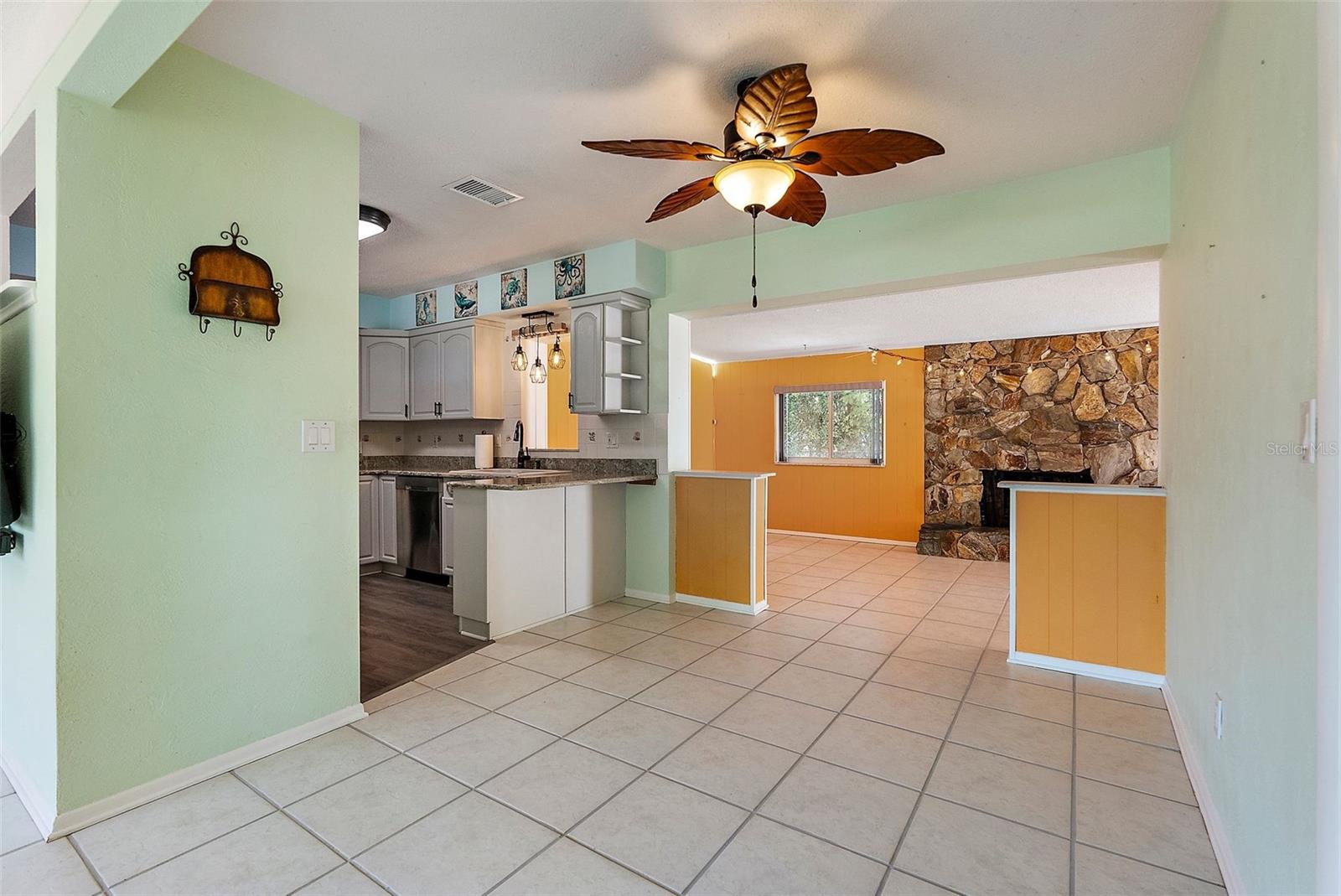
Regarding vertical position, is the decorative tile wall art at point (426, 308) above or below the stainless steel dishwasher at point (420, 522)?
above

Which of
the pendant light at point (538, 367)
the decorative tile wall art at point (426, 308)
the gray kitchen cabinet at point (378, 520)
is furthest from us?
the decorative tile wall art at point (426, 308)

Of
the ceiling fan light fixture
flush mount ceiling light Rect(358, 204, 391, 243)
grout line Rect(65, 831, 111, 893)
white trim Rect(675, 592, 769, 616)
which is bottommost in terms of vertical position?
grout line Rect(65, 831, 111, 893)

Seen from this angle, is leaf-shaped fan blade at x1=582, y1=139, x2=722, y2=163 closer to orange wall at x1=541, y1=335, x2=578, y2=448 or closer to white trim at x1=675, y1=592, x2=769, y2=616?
white trim at x1=675, y1=592, x2=769, y2=616

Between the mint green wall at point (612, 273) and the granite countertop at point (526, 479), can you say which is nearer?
the granite countertop at point (526, 479)

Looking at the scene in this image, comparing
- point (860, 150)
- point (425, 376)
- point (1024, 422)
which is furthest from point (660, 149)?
point (1024, 422)

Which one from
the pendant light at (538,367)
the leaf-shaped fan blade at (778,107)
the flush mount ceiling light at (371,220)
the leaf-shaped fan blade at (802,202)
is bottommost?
the pendant light at (538,367)

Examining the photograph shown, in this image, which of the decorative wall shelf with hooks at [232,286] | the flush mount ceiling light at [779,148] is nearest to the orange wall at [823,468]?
the flush mount ceiling light at [779,148]

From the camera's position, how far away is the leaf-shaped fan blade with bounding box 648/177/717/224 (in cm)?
242

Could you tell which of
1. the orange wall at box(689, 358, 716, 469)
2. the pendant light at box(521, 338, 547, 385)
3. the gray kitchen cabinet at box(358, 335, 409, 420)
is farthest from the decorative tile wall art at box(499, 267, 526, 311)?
the orange wall at box(689, 358, 716, 469)

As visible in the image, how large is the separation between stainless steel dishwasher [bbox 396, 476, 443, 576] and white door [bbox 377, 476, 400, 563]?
83 mm

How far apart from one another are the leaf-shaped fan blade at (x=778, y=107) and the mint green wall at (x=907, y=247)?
5.14ft

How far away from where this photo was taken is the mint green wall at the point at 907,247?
2908mm

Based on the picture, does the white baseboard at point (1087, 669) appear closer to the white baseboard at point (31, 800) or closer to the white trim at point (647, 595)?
the white trim at point (647, 595)

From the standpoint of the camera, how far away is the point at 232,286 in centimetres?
213
